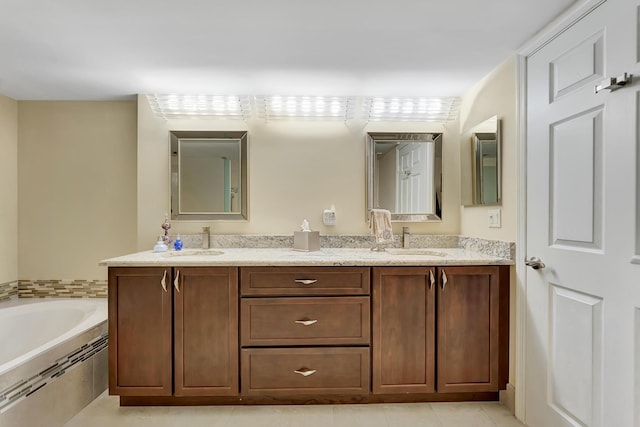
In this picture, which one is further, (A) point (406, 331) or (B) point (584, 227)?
(A) point (406, 331)

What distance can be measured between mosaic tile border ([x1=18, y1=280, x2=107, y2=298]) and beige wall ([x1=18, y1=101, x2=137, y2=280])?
0.04m

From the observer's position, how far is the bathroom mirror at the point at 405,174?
8.94ft

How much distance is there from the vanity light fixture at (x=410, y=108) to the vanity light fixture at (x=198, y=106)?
35.9 inches

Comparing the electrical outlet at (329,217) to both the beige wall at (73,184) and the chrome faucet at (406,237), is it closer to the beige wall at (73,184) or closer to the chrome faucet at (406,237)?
the chrome faucet at (406,237)

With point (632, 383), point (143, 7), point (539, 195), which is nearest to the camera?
point (632, 383)

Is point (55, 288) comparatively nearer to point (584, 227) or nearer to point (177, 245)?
point (177, 245)

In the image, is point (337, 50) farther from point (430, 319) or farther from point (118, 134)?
point (118, 134)

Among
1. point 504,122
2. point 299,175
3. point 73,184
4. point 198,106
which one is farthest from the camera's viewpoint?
point 73,184

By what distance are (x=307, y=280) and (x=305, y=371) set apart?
0.50 m

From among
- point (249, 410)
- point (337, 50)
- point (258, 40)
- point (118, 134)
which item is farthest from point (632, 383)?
point (118, 134)

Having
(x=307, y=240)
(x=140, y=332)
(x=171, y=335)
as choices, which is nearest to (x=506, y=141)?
(x=307, y=240)

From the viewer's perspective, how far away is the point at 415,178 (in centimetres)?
275

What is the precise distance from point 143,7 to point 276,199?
1.46m

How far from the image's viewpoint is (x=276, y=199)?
2.73 m
